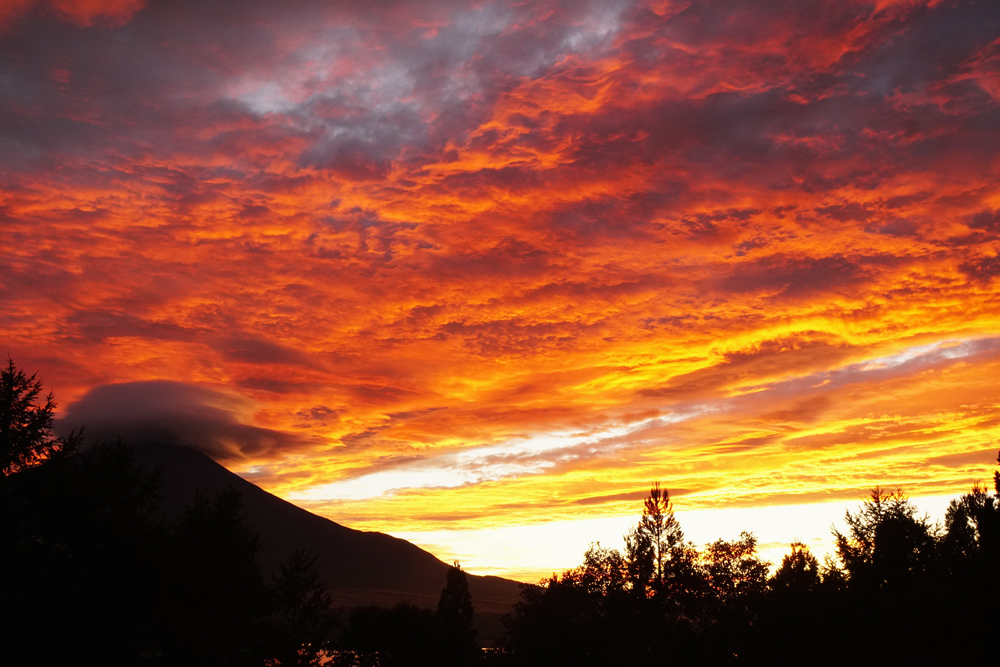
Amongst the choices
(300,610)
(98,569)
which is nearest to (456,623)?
(300,610)

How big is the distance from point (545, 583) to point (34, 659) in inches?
1413

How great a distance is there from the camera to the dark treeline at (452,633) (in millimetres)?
25547

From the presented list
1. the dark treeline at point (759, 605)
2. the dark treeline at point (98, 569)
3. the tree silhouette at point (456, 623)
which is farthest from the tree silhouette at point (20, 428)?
the tree silhouette at point (456, 623)

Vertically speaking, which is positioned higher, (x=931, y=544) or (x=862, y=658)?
(x=931, y=544)

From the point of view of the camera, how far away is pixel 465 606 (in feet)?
243

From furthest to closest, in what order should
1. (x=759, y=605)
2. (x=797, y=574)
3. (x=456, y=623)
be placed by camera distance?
(x=456, y=623), (x=797, y=574), (x=759, y=605)

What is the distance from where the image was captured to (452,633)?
61.8 meters

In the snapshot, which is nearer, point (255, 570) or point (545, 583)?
point (255, 570)

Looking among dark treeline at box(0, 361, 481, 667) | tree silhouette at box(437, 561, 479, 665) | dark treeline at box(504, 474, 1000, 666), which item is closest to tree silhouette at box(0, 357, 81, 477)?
dark treeline at box(0, 361, 481, 667)

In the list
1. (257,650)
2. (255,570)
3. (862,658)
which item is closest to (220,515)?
(255,570)

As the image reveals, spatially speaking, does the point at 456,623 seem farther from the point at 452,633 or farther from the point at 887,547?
the point at 887,547

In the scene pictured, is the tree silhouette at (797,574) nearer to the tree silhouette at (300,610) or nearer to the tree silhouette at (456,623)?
the tree silhouette at (456,623)

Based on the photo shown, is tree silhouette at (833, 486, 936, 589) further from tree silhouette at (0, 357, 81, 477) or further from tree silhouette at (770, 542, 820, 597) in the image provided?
tree silhouette at (0, 357, 81, 477)

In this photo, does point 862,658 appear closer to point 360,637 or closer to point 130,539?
point 130,539
